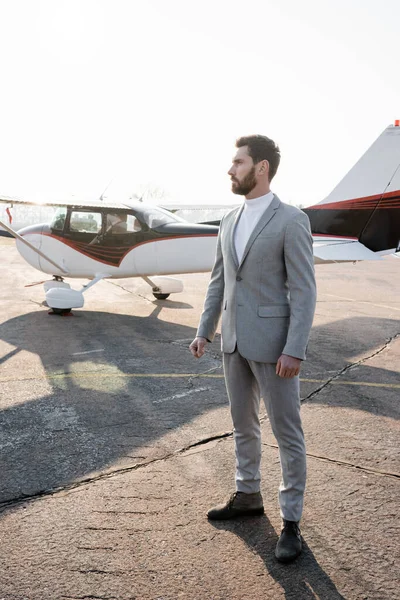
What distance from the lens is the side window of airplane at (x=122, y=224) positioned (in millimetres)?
10711

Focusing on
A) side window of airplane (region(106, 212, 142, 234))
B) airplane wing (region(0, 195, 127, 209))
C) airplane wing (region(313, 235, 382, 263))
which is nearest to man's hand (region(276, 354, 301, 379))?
airplane wing (region(313, 235, 382, 263))

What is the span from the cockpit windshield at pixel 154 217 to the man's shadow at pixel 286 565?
812cm

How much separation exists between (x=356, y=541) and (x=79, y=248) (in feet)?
30.0

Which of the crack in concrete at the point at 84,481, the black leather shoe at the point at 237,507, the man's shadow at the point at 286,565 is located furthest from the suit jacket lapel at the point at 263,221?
the crack in concrete at the point at 84,481

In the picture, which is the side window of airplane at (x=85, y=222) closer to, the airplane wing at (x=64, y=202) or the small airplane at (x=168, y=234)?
the small airplane at (x=168, y=234)

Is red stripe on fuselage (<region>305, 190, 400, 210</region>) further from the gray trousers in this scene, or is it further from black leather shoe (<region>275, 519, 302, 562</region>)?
black leather shoe (<region>275, 519, 302, 562</region>)

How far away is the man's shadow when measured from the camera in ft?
8.10

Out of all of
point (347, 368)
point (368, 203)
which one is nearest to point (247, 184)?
point (347, 368)

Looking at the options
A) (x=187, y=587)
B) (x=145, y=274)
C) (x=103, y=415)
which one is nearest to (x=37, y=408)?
(x=103, y=415)

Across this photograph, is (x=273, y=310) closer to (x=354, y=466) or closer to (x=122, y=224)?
(x=354, y=466)

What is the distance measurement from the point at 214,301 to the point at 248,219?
606 mm

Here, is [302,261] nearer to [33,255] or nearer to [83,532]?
[83,532]

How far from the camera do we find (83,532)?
2.94m

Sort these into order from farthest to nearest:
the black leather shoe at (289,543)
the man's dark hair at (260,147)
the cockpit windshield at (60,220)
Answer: the cockpit windshield at (60,220), the man's dark hair at (260,147), the black leather shoe at (289,543)
